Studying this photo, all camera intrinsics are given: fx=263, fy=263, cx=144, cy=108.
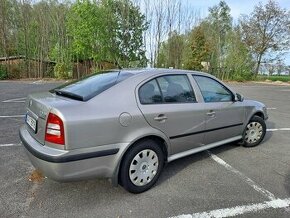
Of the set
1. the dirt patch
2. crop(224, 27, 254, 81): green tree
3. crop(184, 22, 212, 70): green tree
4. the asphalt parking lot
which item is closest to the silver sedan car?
the asphalt parking lot

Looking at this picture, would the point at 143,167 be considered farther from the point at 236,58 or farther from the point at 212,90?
the point at 236,58

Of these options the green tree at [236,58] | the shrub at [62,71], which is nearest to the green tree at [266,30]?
the green tree at [236,58]

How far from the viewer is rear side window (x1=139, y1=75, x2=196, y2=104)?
133 inches

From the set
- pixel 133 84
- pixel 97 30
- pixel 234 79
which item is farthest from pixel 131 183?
pixel 234 79

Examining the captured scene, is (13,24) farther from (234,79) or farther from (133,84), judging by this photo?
(133,84)

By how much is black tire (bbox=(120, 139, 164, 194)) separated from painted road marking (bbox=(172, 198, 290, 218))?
670 millimetres

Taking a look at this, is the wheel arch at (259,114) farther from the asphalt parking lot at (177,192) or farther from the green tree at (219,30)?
the green tree at (219,30)

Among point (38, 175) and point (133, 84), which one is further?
point (38, 175)

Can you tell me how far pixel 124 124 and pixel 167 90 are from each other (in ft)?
2.98

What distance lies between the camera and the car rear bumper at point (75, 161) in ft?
9.02

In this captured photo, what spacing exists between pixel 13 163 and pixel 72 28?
82.7ft

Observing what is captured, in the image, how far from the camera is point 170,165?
4.21 metres

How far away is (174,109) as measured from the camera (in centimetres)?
356

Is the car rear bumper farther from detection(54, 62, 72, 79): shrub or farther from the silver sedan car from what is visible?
detection(54, 62, 72, 79): shrub
